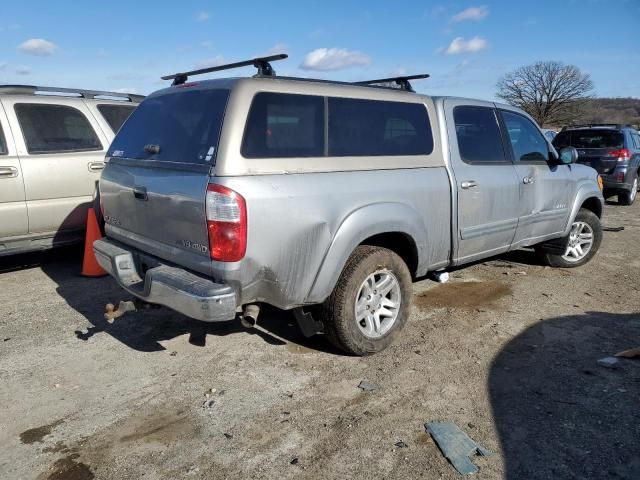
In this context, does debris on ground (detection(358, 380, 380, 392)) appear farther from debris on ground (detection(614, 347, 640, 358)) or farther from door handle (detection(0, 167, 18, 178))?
door handle (detection(0, 167, 18, 178))

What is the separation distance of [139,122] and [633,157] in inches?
439

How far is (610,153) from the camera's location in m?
11.3

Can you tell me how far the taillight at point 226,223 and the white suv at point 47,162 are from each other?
349cm

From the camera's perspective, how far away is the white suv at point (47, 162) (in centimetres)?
541

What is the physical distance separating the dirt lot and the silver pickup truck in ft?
1.57

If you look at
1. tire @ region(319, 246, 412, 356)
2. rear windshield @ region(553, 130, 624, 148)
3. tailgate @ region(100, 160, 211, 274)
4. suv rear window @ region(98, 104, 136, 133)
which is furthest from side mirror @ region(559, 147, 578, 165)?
rear windshield @ region(553, 130, 624, 148)

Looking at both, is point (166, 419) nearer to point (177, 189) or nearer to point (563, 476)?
point (177, 189)

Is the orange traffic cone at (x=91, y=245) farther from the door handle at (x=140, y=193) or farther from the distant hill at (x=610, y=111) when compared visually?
the distant hill at (x=610, y=111)

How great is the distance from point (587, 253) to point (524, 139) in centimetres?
195

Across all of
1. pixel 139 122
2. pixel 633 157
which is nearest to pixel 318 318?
pixel 139 122

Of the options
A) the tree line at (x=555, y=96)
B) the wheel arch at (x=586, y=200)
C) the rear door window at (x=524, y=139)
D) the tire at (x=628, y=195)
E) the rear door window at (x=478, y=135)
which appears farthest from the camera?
the tree line at (x=555, y=96)

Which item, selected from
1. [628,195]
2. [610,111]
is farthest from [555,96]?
[628,195]

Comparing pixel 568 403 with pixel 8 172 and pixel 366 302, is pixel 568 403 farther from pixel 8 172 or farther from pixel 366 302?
pixel 8 172

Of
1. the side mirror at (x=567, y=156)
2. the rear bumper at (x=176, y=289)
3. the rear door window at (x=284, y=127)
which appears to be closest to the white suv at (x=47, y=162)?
the rear bumper at (x=176, y=289)
